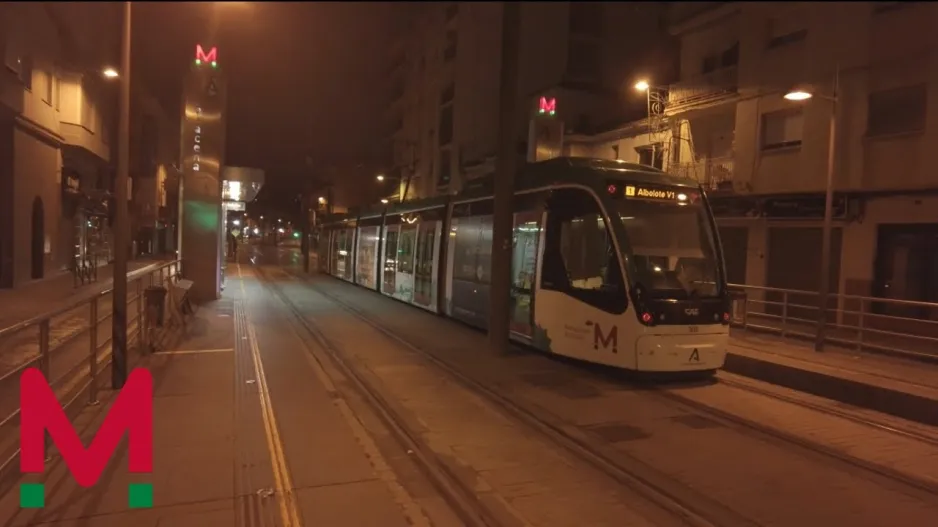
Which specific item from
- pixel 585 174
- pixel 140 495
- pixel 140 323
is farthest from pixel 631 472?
pixel 140 323

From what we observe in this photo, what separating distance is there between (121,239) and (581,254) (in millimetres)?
6275

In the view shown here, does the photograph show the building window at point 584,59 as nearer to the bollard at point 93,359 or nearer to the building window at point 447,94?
the building window at point 447,94

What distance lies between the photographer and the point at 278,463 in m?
5.86

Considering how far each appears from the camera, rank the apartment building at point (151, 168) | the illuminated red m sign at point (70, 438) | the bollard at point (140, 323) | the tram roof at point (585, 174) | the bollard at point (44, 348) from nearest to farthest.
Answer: the illuminated red m sign at point (70, 438) < the bollard at point (44, 348) < the tram roof at point (585, 174) < the bollard at point (140, 323) < the apartment building at point (151, 168)

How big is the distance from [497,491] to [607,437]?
2016mm

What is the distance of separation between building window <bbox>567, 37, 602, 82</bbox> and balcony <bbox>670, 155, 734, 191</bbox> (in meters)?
17.3

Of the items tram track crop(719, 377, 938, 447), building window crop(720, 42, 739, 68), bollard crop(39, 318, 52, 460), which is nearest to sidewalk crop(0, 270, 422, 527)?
bollard crop(39, 318, 52, 460)

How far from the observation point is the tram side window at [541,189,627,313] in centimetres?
940

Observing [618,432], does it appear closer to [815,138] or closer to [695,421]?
[695,421]

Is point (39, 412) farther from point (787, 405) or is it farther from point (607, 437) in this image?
point (787, 405)

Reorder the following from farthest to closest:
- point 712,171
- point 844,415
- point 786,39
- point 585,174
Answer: point 712,171
point 786,39
point 585,174
point 844,415

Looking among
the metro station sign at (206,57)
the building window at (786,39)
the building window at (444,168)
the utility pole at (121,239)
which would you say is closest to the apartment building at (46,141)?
the metro station sign at (206,57)

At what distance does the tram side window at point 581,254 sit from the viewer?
940cm

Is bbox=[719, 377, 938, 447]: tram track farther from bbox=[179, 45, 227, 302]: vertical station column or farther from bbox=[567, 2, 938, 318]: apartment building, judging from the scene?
bbox=[179, 45, 227, 302]: vertical station column
